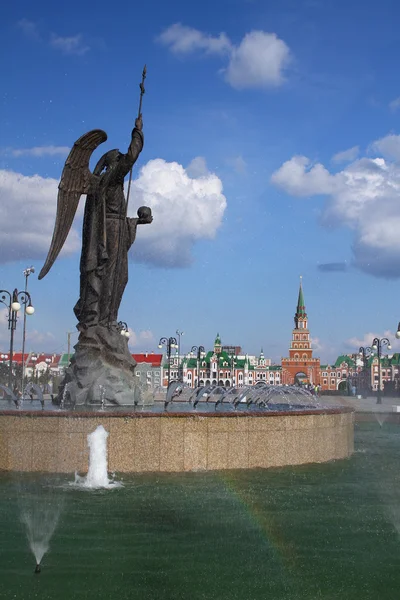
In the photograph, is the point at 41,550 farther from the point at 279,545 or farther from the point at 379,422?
the point at 379,422

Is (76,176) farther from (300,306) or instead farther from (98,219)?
(300,306)

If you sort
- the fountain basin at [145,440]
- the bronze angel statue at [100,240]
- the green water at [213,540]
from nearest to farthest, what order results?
the green water at [213,540] < the fountain basin at [145,440] < the bronze angel statue at [100,240]

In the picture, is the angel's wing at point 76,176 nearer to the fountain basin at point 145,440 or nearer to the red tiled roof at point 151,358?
the fountain basin at point 145,440

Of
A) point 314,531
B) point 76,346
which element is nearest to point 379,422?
point 76,346

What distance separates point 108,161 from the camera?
13.8 meters

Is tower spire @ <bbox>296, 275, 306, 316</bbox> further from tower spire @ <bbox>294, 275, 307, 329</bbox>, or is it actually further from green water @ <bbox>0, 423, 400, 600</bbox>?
green water @ <bbox>0, 423, 400, 600</bbox>

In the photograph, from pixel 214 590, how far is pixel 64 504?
11.0 feet

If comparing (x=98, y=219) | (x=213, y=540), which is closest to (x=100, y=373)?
(x=98, y=219)

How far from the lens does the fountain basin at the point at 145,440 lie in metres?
9.97

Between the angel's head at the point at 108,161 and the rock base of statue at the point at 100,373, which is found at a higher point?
the angel's head at the point at 108,161

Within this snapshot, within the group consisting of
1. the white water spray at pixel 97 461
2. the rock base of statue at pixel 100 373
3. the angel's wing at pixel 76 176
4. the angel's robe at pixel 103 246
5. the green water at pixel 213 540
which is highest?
the angel's wing at pixel 76 176

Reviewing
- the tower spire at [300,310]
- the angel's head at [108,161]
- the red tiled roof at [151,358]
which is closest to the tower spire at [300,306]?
the tower spire at [300,310]

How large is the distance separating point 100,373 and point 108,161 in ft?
14.8

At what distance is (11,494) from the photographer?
8617 mm
